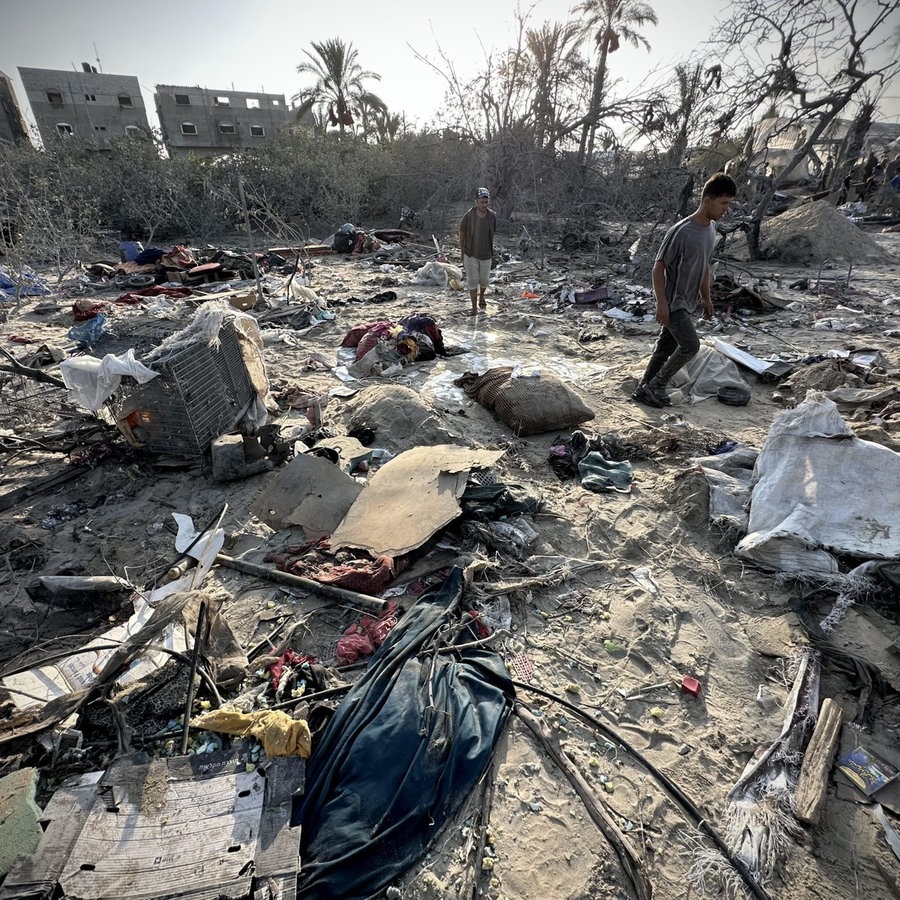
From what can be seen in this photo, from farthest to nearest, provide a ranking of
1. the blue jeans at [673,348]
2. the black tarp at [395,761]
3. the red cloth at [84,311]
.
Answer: the red cloth at [84,311]
the blue jeans at [673,348]
the black tarp at [395,761]

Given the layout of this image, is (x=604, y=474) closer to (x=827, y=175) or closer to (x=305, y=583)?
(x=305, y=583)

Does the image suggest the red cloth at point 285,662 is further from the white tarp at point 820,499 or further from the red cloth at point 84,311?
the red cloth at point 84,311

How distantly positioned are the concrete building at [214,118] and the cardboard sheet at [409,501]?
1209 inches

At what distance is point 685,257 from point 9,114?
111ft

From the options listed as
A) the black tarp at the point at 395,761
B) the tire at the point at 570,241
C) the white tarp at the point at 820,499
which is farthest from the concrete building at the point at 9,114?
the white tarp at the point at 820,499

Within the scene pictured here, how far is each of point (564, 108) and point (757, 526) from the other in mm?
13904

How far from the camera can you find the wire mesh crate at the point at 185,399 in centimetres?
356

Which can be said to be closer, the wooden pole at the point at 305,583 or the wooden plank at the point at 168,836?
the wooden plank at the point at 168,836

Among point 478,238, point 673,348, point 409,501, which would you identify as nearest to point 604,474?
point 409,501

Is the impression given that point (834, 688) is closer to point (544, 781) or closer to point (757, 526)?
point (757, 526)

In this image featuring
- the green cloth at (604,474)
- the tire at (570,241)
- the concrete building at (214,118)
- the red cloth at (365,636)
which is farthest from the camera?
the concrete building at (214,118)

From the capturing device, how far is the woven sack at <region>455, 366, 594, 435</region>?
4.40m

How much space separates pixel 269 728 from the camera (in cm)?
188

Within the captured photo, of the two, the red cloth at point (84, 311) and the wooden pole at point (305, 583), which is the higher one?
the red cloth at point (84, 311)
